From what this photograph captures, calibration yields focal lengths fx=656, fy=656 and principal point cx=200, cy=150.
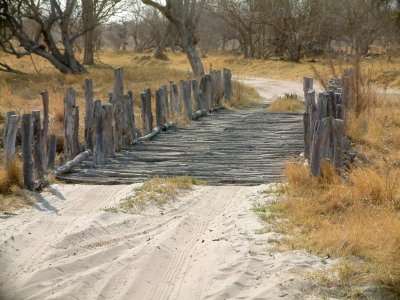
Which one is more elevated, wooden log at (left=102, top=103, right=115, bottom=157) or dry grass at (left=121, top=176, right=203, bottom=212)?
wooden log at (left=102, top=103, right=115, bottom=157)

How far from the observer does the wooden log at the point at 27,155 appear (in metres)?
6.66

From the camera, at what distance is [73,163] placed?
7738 mm

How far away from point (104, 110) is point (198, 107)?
4738 millimetres

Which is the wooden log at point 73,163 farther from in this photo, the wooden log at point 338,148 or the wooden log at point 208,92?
the wooden log at point 208,92

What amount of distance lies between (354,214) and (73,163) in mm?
3566

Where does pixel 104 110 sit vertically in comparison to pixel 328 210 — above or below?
above

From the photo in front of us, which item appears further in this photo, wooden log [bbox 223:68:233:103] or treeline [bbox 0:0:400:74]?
treeline [bbox 0:0:400:74]

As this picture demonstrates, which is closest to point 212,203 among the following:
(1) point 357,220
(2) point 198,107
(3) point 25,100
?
(1) point 357,220

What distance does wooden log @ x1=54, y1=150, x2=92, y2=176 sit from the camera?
24.3 ft

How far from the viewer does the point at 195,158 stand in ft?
27.7

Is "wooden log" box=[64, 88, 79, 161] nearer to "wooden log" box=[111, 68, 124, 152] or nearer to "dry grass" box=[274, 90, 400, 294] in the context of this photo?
"wooden log" box=[111, 68, 124, 152]

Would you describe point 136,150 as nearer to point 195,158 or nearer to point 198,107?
point 195,158

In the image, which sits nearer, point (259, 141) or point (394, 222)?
point (394, 222)

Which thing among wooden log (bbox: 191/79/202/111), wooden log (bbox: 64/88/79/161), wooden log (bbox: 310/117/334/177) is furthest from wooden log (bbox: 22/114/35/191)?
wooden log (bbox: 191/79/202/111)
